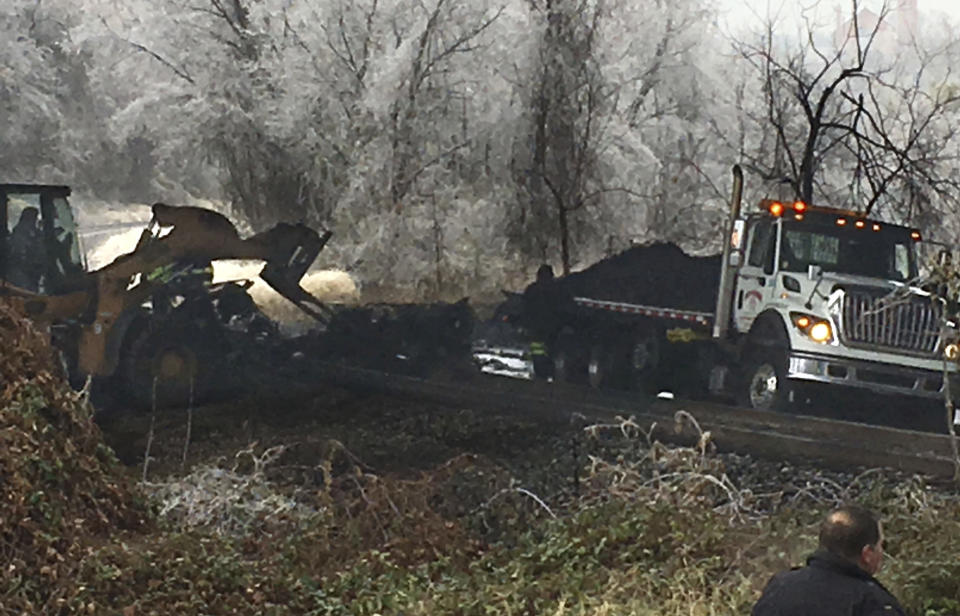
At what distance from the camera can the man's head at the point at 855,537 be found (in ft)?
12.4

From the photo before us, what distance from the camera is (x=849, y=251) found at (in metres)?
14.0

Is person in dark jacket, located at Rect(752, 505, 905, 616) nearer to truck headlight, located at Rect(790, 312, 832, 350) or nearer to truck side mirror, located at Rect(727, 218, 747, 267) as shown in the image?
truck headlight, located at Rect(790, 312, 832, 350)

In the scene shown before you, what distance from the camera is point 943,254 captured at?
7477 mm

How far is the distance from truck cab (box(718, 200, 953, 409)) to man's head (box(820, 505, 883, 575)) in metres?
9.50

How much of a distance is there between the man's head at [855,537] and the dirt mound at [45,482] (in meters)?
4.25

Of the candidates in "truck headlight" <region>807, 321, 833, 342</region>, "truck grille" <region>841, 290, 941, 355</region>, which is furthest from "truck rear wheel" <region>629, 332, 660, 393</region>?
"truck grille" <region>841, 290, 941, 355</region>

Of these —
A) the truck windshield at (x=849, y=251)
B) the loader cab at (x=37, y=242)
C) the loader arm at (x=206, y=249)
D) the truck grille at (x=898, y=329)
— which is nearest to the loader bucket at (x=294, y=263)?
the loader arm at (x=206, y=249)

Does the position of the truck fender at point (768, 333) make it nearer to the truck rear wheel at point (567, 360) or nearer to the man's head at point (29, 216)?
the truck rear wheel at point (567, 360)

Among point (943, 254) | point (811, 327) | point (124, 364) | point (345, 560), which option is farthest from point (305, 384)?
point (943, 254)

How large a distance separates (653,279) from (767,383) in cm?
485

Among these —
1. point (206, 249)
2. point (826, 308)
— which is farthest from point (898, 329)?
point (206, 249)

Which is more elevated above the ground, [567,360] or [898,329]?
[898,329]

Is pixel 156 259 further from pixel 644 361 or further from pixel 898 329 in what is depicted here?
pixel 898 329

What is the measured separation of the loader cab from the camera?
13.3m
